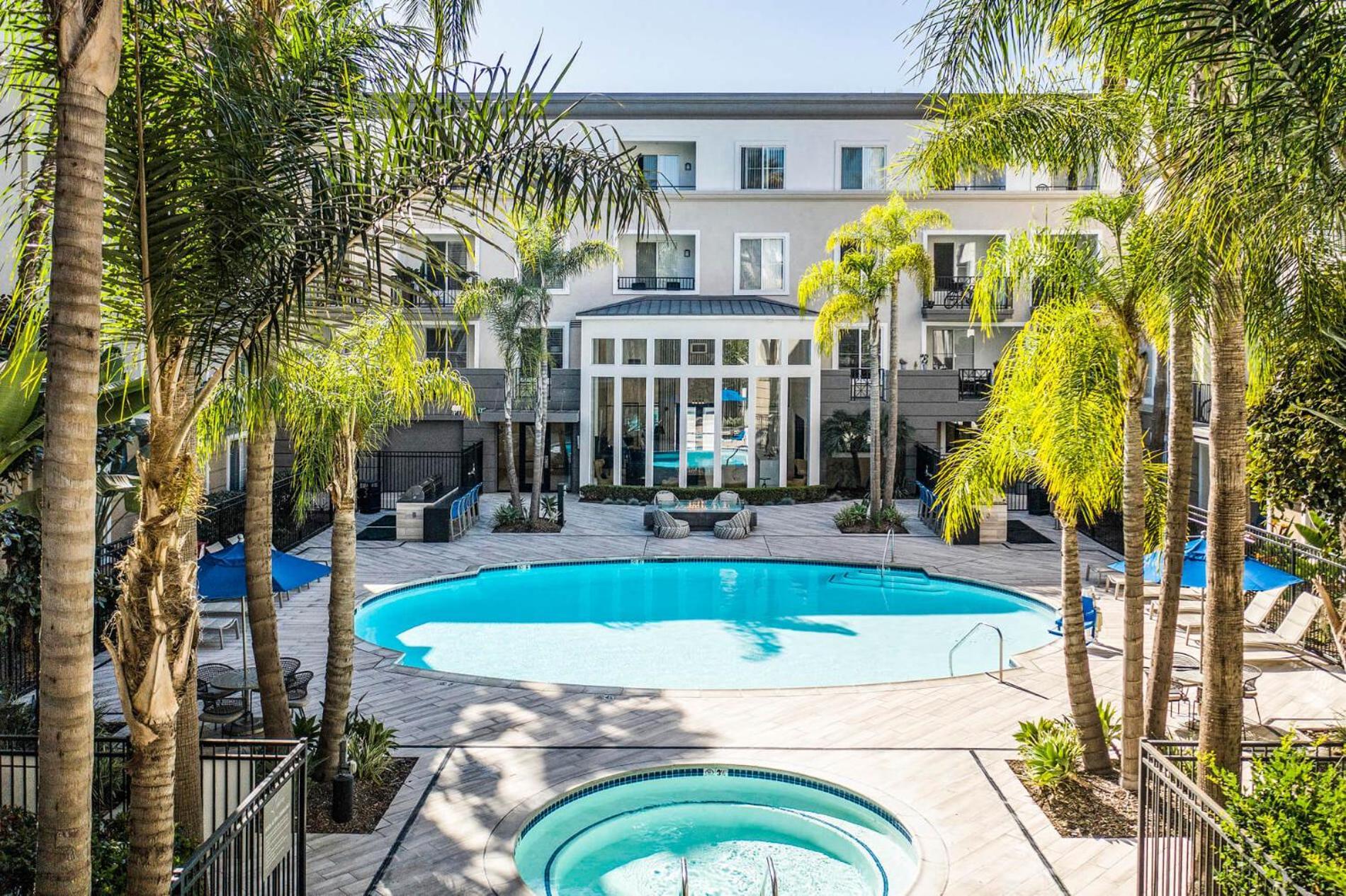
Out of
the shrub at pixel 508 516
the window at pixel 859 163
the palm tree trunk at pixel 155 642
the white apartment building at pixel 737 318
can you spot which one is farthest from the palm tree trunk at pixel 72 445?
the window at pixel 859 163

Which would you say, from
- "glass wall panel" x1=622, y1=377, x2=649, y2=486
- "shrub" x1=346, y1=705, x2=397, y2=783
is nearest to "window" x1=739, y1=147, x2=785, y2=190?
"glass wall panel" x1=622, y1=377, x2=649, y2=486

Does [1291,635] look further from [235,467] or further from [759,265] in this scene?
[235,467]

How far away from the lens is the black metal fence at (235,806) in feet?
18.7

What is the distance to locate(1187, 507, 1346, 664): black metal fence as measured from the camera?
13.1m

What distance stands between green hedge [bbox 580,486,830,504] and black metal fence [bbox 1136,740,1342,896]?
19.8m

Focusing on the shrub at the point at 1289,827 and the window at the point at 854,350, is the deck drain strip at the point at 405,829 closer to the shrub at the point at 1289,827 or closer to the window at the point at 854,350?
the shrub at the point at 1289,827

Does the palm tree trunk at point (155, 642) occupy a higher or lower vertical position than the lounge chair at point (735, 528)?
higher

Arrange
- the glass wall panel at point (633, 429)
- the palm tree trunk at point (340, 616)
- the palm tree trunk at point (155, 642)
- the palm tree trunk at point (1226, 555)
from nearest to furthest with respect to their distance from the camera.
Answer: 1. the palm tree trunk at point (155, 642)
2. the palm tree trunk at point (1226, 555)
3. the palm tree trunk at point (340, 616)
4. the glass wall panel at point (633, 429)

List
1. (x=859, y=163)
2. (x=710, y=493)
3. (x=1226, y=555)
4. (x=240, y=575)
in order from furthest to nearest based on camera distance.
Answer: (x=859, y=163) → (x=710, y=493) → (x=240, y=575) → (x=1226, y=555)

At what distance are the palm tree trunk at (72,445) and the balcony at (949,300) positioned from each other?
27.8 metres

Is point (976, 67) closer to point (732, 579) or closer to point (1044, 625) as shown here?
point (1044, 625)

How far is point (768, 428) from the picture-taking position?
1096 inches

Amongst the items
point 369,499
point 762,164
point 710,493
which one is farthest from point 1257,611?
point 762,164

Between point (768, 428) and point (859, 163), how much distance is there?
9.43 metres
